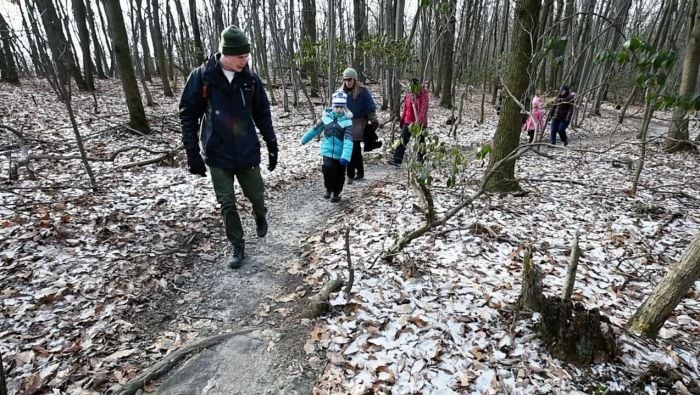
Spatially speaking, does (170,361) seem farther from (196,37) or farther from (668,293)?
(196,37)

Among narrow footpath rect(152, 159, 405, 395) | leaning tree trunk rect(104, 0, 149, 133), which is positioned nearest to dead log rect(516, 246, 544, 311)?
narrow footpath rect(152, 159, 405, 395)

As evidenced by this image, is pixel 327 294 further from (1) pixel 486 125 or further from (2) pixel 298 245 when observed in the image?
(1) pixel 486 125

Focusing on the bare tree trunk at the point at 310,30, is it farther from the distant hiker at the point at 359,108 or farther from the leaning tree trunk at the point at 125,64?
the distant hiker at the point at 359,108

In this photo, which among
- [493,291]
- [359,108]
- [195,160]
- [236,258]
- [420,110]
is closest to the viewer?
[493,291]

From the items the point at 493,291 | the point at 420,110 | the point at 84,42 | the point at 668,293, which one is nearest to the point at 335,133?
the point at 420,110

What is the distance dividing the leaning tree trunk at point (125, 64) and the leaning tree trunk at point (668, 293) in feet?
34.2

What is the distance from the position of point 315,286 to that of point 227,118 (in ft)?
6.67

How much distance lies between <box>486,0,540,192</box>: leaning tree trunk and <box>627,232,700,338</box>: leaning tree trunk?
2565mm

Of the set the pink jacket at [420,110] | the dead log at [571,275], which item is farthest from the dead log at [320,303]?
the pink jacket at [420,110]

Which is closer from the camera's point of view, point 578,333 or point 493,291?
point 578,333

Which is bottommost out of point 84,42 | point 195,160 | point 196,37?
point 195,160

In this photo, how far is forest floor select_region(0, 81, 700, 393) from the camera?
285 cm

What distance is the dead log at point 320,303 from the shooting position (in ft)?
11.6

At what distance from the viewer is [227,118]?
→ 3971mm
